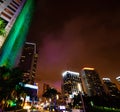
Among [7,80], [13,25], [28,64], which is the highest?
[28,64]

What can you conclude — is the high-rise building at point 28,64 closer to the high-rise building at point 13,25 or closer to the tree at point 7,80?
the high-rise building at point 13,25

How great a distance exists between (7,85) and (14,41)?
36.5 meters

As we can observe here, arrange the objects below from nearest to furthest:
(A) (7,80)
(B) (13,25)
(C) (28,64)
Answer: (A) (7,80), (B) (13,25), (C) (28,64)

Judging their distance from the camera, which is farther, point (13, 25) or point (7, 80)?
point (13, 25)

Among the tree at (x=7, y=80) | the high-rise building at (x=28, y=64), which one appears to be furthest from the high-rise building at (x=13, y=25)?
the high-rise building at (x=28, y=64)

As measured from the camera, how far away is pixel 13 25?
67250 mm

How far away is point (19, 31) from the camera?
232 ft

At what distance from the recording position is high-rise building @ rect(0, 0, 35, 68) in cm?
6044

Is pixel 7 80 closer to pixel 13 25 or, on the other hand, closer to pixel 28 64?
pixel 13 25

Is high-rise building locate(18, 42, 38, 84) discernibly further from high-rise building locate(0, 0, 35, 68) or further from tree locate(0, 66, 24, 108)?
tree locate(0, 66, 24, 108)

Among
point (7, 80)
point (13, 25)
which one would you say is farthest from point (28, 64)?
point (7, 80)

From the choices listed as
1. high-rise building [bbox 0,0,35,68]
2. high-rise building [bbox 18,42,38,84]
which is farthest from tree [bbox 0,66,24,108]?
high-rise building [bbox 18,42,38,84]

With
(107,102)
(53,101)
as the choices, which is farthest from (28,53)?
(107,102)

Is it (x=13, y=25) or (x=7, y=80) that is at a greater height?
(x=13, y=25)
